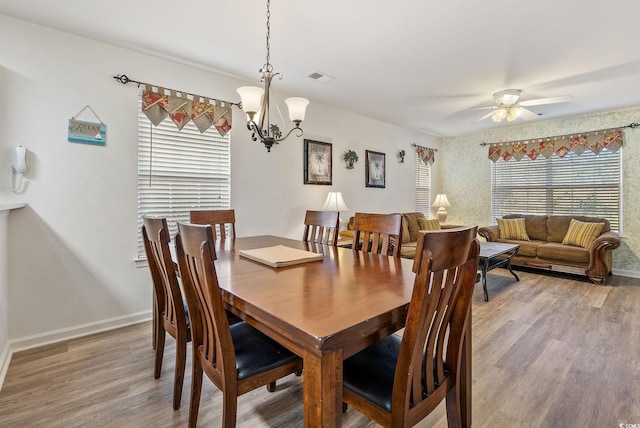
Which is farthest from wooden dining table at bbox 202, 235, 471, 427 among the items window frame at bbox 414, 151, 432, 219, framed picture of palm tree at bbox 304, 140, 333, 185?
window frame at bbox 414, 151, 432, 219

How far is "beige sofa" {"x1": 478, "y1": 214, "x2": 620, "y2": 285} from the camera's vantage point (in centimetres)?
394

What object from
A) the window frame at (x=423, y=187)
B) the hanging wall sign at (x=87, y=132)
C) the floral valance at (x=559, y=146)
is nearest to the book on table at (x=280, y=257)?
the hanging wall sign at (x=87, y=132)

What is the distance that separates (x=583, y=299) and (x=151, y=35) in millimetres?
5016

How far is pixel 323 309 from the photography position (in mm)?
1017

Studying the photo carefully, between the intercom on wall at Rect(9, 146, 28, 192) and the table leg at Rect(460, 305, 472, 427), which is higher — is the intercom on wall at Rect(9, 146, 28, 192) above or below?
above

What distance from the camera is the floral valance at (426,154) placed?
593 centimetres

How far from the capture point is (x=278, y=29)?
2379mm

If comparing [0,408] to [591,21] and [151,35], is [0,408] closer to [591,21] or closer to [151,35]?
[151,35]

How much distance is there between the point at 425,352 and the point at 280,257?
93 centimetres

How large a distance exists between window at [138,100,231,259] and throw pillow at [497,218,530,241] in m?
4.41

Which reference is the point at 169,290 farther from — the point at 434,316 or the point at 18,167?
the point at 18,167

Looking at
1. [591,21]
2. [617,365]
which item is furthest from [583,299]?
[591,21]

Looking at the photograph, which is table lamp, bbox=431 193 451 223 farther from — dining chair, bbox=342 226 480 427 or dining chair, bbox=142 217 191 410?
dining chair, bbox=142 217 191 410

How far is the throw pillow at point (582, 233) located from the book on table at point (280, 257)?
14.4 feet
